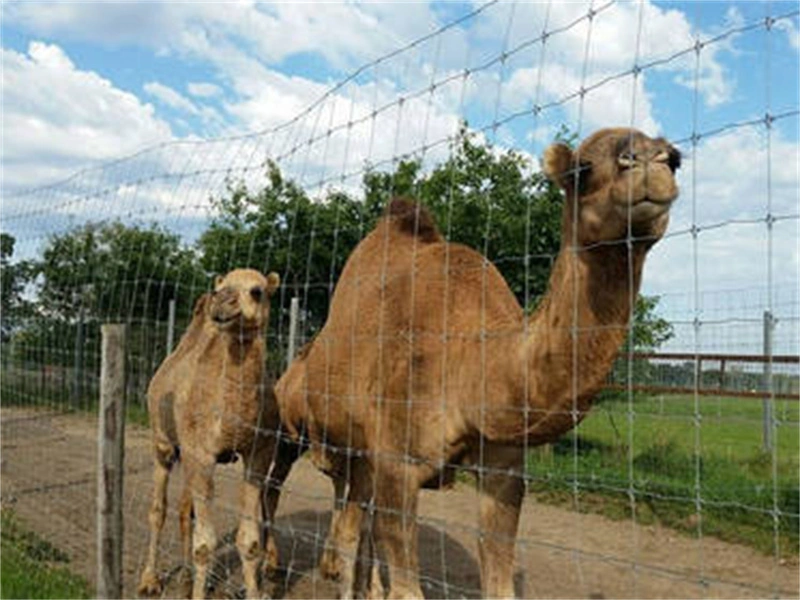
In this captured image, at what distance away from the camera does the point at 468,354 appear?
4.27m

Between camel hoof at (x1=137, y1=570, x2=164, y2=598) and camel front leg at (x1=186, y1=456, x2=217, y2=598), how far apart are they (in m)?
0.64

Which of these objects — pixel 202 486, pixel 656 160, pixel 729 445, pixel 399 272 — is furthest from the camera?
pixel 729 445

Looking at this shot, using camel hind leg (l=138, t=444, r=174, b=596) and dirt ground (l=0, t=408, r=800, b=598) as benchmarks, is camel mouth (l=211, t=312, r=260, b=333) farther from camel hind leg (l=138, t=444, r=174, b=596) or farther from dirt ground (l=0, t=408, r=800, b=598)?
camel hind leg (l=138, t=444, r=174, b=596)

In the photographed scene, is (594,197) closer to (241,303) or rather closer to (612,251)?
(612,251)

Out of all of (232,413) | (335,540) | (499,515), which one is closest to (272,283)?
(232,413)

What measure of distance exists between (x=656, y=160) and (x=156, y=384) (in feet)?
16.6

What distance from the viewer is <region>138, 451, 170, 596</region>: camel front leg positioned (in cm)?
685

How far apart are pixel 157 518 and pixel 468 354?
12.3 ft

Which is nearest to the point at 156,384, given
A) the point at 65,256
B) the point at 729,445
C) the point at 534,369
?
the point at 65,256

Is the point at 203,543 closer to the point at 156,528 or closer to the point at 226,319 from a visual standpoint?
the point at 156,528

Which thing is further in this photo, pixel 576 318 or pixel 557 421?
pixel 557 421

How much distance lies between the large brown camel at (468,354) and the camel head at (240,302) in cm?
41

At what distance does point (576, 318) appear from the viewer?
3432 millimetres

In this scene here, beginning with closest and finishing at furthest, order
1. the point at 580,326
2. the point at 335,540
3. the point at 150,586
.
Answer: the point at 580,326 < the point at 335,540 < the point at 150,586
